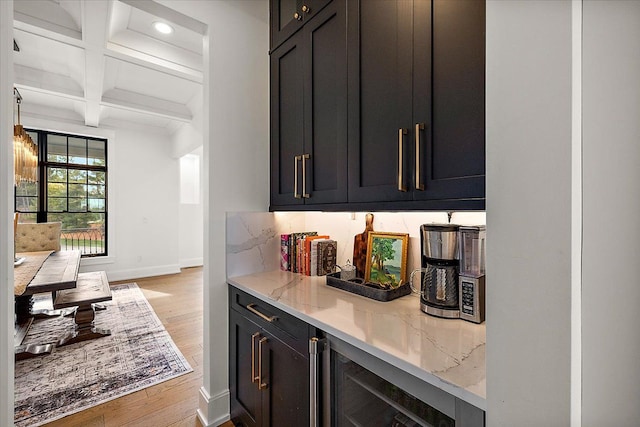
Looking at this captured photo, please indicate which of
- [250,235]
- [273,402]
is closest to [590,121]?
[273,402]

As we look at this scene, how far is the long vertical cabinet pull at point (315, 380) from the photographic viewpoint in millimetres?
1046

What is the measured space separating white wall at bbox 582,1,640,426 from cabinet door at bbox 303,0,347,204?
94cm

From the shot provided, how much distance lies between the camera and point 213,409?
1.67m

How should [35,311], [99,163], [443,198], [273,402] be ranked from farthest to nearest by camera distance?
[99,163] → [35,311] → [273,402] → [443,198]

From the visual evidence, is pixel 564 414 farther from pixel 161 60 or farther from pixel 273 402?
pixel 161 60

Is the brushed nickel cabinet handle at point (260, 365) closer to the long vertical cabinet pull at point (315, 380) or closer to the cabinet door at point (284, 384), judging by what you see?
the cabinet door at point (284, 384)

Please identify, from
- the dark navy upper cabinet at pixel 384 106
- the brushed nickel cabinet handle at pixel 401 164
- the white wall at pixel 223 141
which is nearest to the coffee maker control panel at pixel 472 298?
the dark navy upper cabinet at pixel 384 106

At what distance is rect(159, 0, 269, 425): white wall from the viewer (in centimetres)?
168

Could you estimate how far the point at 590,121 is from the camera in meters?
0.45

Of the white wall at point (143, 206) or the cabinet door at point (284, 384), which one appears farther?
the white wall at point (143, 206)

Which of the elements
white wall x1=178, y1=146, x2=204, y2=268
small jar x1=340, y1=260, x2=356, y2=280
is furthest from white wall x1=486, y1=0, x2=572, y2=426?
white wall x1=178, y1=146, x2=204, y2=268

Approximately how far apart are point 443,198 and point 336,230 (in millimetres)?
984

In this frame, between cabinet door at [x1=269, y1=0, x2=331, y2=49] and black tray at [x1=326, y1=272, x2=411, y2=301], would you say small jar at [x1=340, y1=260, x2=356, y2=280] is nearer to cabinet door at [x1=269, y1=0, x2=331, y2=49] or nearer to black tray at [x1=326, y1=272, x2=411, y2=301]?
black tray at [x1=326, y1=272, x2=411, y2=301]

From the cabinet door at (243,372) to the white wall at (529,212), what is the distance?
3.88 ft
